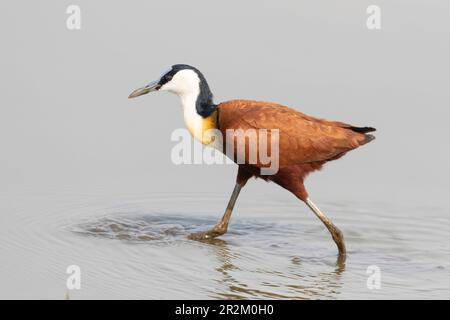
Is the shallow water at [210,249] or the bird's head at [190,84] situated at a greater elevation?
the bird's head at [190,84]

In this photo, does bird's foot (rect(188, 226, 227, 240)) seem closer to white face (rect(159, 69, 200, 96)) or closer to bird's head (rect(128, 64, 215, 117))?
bird's head (rect(128, 64, 215, 117))

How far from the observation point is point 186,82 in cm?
1093

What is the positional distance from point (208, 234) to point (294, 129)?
4.72ft

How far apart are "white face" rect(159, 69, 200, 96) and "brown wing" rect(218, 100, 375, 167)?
35 centimetres

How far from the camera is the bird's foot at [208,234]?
10852 millimetres

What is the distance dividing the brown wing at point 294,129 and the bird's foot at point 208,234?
3.55 ft

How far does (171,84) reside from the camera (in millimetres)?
10992

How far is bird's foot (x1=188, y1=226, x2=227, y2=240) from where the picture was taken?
10.9 meters

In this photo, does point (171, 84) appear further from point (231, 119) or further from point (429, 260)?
point (429, 260)

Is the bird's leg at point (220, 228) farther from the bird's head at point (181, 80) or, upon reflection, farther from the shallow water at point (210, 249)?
the bird's head at point (181, 80)

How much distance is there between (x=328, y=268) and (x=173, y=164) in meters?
3.61

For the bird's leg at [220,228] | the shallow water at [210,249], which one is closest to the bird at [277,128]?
the bird's leg at [220,228]

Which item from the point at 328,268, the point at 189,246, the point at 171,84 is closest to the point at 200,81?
the point at 171,84

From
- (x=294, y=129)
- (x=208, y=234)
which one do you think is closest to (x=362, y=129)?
(x=294, y=129)
